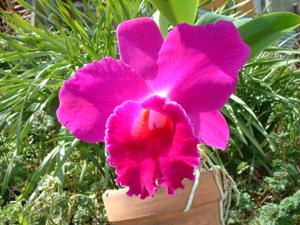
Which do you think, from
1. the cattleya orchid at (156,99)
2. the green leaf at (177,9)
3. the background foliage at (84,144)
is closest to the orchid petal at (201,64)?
the cattleya orchid at (156,99)

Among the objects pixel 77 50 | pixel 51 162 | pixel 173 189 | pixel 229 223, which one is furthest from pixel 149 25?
pixel 77 50

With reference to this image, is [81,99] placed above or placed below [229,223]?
above

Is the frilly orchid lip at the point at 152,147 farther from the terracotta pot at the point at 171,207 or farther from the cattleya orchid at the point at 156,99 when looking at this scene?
the terracotta pot at the point at 171,207

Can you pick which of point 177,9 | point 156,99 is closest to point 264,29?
point 177,9

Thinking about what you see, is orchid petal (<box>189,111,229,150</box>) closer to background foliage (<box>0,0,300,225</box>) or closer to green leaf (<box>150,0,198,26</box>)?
green leaf (<box>150,0,198,26</box>)

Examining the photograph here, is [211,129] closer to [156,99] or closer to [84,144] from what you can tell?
[156,99]

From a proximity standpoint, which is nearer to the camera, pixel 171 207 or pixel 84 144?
pixel 171 207

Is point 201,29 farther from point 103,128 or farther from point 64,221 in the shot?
point 64,221
